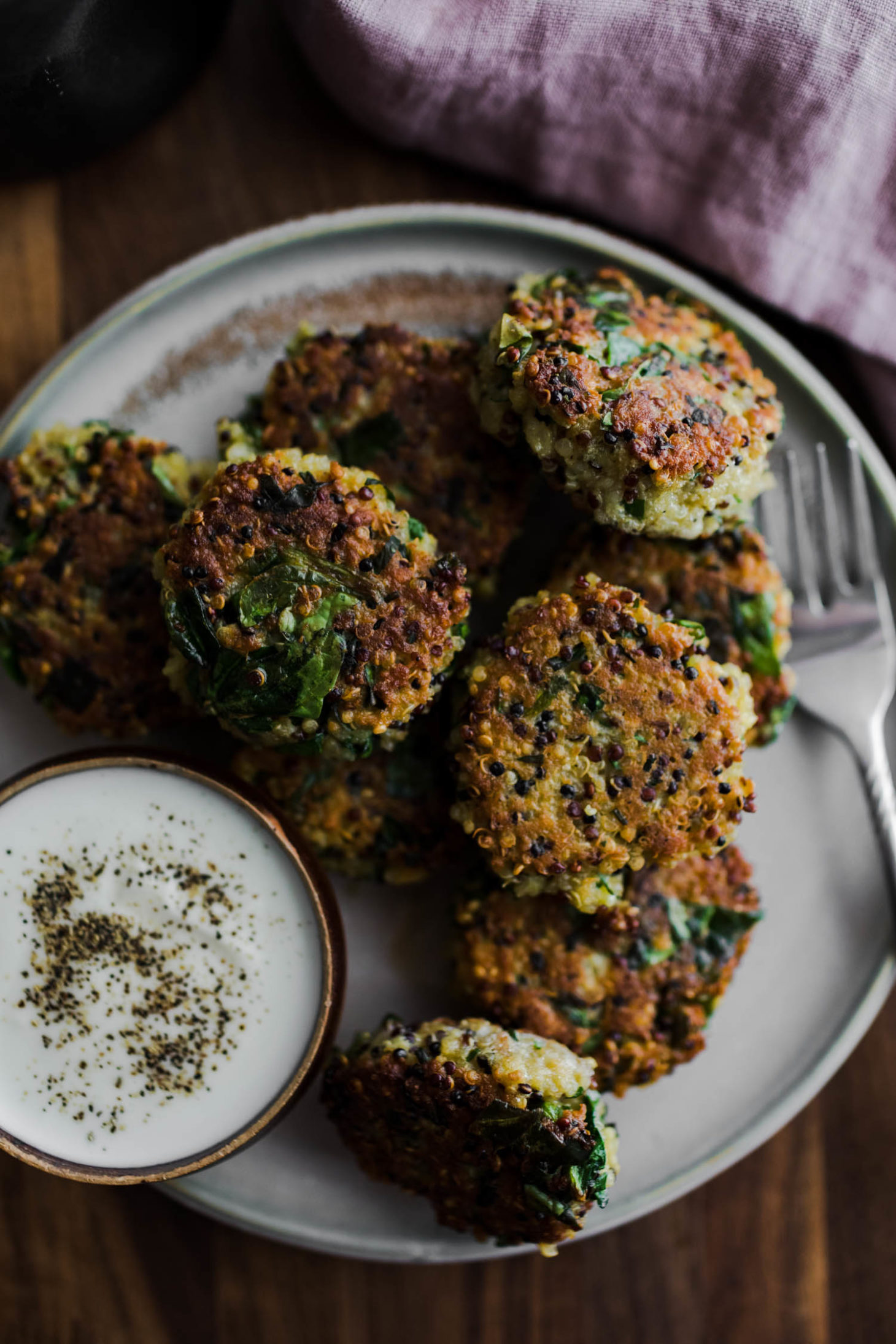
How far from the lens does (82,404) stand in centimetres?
272

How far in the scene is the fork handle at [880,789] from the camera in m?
2.71

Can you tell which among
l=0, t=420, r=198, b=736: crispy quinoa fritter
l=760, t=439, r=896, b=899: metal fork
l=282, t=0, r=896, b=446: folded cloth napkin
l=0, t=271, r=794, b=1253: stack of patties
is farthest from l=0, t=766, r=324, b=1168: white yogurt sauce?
l=282, t=0, r=896, b=446: folded cloth napkin

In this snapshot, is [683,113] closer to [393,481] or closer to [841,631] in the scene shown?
[393,481]

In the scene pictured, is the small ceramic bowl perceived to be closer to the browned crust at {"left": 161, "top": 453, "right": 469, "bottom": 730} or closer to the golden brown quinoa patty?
the browned crust at {"left": 161, "top": 453, "right": 469, "bottom": 730}

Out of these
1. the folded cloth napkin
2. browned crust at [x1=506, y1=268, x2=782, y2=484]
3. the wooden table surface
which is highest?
the folded cloth napkin

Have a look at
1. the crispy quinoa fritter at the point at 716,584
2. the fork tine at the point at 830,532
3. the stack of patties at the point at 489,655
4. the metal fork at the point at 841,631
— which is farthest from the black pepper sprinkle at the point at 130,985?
the fork tine at the point at 830,532

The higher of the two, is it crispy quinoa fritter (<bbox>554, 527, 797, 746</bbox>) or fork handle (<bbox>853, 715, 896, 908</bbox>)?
crispy quinoa fritter (<bbox>554, 527, 797, 746</bbox>)

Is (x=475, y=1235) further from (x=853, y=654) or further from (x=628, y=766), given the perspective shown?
(x=853, y=654)

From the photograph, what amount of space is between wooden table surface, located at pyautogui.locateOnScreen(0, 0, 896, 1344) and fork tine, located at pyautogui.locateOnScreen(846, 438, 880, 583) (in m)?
0.29

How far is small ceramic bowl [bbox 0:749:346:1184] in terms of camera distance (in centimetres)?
221

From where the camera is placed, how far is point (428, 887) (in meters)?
2.71

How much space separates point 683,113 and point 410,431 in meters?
1.10

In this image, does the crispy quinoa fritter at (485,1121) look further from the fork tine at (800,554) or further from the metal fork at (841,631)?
the fork tine at (800,554)

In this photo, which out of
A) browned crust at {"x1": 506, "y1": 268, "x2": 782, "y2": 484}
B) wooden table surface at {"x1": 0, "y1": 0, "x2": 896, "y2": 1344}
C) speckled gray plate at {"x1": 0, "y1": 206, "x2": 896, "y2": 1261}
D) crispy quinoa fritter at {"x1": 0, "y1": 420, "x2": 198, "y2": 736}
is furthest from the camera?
wooden table surface at {"x1": 0, "y1": 0, "x2": 896, "y2": 1344}
